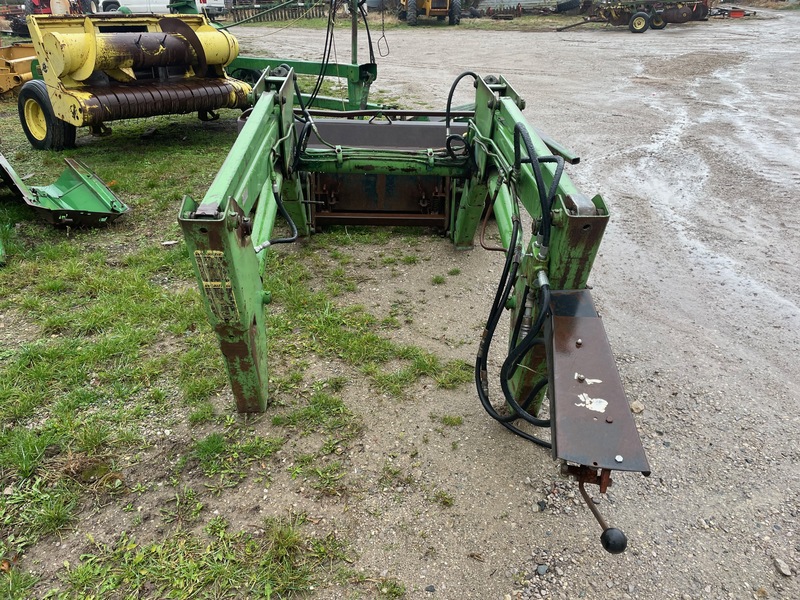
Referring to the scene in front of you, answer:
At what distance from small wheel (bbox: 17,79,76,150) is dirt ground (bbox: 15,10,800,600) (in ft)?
15.6

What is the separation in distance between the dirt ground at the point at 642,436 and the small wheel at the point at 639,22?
14.4 meters

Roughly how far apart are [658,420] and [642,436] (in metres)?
0.19

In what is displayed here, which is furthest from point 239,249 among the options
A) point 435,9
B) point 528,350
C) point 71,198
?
point 435,9

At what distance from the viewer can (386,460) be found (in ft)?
9.04

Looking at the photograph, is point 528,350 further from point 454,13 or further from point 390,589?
point 454,13

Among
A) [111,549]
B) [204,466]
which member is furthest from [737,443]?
[111,549]

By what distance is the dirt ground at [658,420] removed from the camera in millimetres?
2277

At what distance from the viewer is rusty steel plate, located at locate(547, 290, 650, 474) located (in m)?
1.81

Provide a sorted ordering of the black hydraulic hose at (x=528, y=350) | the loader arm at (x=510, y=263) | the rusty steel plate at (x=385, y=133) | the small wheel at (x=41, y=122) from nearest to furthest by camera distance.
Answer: the loader arm at (x=510, y=263), the black hydraulic hose at (x=528, y=350), the rusty steel plate at (x=385, y=133), the small wheel at (x=41, y=122)

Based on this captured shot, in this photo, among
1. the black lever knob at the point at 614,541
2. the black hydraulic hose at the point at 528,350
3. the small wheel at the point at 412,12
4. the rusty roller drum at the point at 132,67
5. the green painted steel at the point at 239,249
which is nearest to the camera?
the black lever knob at the point at 614,541

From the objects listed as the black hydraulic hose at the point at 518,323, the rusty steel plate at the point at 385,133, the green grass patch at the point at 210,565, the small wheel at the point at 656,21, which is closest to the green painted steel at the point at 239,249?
the green grass patch at the point at 210,565

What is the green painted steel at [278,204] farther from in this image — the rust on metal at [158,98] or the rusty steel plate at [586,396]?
the rust on metal at [158,98]

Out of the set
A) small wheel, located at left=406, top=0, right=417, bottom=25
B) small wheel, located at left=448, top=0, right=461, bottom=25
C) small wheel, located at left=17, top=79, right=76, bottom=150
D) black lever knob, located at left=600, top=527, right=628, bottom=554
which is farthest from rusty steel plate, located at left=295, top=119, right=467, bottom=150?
small wheel, located at left=406, top=0, right=417, bottom=25

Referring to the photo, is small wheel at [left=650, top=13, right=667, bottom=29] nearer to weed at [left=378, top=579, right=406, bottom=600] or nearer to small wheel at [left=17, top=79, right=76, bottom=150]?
small wheel at [left=17, top=79, right=76, bottom=150]
